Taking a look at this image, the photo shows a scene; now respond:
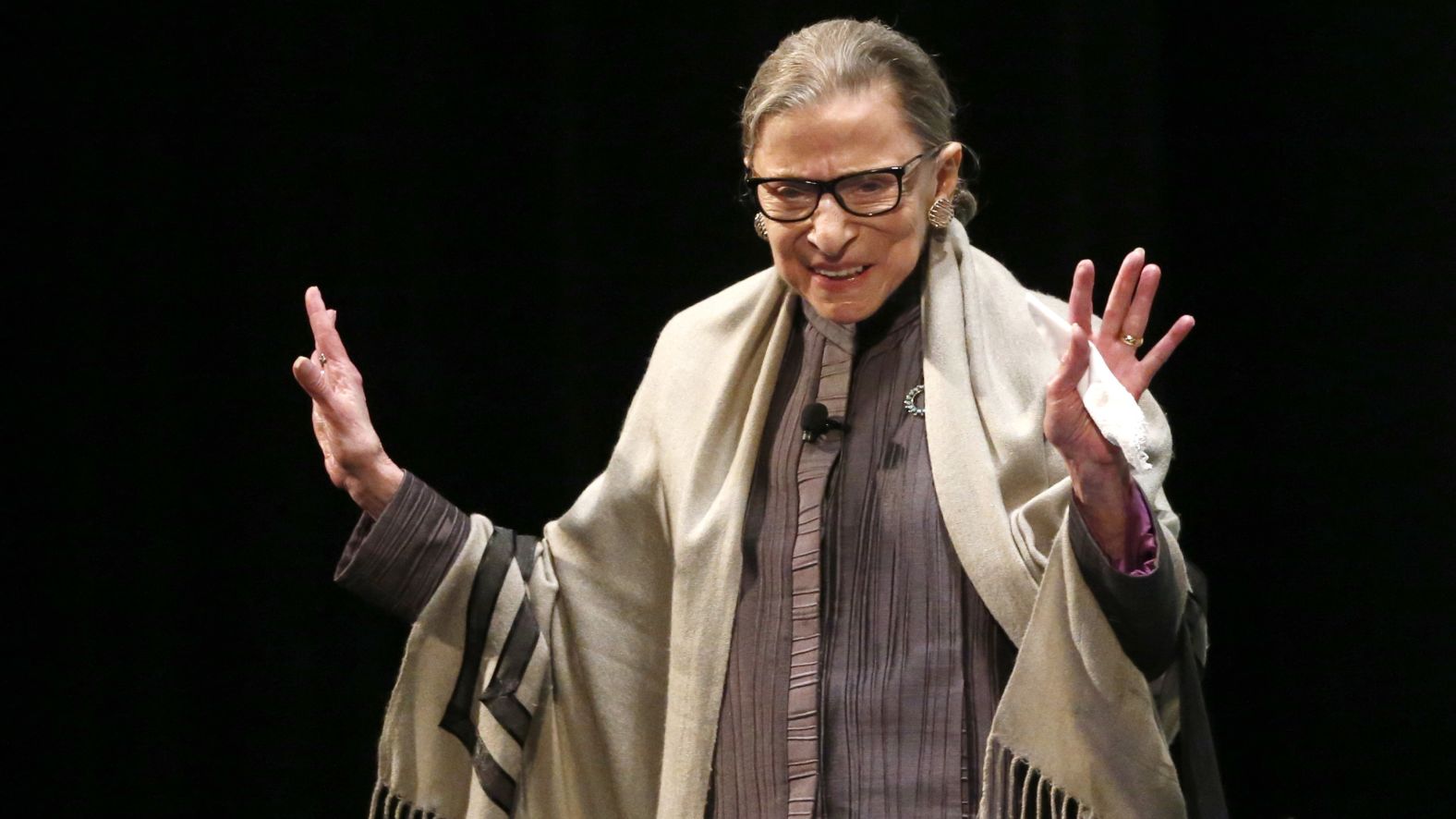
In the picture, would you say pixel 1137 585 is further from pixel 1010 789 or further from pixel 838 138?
pixel 838 138

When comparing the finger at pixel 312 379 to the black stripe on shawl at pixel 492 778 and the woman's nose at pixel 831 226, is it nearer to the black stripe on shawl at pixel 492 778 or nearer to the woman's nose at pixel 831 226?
the black stripe on shawl at pixel 492 778

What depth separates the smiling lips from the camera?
2137mm

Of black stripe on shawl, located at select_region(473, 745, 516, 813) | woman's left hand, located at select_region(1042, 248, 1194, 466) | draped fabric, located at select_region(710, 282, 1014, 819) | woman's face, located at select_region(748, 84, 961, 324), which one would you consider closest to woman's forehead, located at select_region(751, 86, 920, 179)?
woman's face, located at select_region(748, 84, 961, 324)

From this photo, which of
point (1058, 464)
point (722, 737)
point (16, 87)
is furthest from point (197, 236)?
point (1058, 464)

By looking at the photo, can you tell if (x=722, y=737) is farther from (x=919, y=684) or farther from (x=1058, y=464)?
(x=1058, y=464)

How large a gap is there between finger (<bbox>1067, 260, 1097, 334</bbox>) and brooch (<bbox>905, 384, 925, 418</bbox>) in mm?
293

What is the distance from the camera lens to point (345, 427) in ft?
6.96

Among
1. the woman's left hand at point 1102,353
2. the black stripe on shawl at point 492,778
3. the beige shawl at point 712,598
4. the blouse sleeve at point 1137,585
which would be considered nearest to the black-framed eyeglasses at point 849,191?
the beige shawl at point 712,598

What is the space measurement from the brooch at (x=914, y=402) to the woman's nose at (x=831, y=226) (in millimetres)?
181

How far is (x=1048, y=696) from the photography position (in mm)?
1910

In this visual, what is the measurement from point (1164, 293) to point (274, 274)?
1.34 meters

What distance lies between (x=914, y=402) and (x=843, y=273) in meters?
0.17

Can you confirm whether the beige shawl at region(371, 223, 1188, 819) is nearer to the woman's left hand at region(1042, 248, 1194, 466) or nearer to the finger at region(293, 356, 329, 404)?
the woman's left hand at region(1042, 248, 1194, 466)

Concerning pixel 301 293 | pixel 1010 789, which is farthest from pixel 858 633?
pixel 301 293
